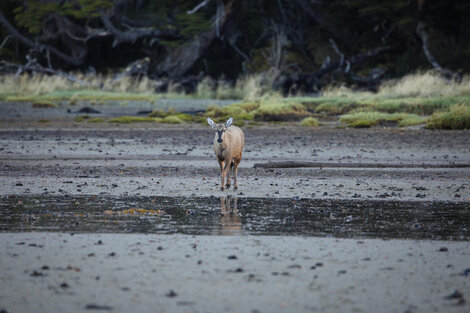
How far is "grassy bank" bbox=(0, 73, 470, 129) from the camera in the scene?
27.4m

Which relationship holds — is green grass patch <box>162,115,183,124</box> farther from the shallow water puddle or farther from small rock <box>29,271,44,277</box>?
small rock <box>29,271,44,277</box>

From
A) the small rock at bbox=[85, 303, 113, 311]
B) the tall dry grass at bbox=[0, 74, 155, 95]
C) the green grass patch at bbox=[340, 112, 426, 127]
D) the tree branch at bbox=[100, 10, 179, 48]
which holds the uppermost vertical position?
the tree branch at bbox=[100, 10, 179, 48]

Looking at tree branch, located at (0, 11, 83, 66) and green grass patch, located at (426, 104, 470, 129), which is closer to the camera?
green grass patch, located at (426, 104, 470, 129)

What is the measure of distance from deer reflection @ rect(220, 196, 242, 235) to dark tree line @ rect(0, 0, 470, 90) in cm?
3397

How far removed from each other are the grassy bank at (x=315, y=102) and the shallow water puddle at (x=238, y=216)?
15.5m

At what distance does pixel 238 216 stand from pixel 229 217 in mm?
149

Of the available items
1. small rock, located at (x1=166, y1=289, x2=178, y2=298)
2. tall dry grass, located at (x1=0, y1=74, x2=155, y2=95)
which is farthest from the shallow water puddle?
tall dry grass, located at (x1=0, y1=74, x2=155, y2=95)

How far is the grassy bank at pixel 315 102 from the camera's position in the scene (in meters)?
27.4

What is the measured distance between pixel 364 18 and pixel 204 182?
43.1 m

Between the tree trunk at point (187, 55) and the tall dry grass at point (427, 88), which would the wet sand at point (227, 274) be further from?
the tree trunk at point (187, 55)

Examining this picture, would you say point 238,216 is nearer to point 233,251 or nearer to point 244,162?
point 233,251

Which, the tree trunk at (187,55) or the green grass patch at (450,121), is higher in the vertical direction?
the tree trunk at (187,55)

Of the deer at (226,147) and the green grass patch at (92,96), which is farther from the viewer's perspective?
the green grass patch at (92,96)

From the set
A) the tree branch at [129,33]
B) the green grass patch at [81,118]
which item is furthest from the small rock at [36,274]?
the tree branch at [129,33]
